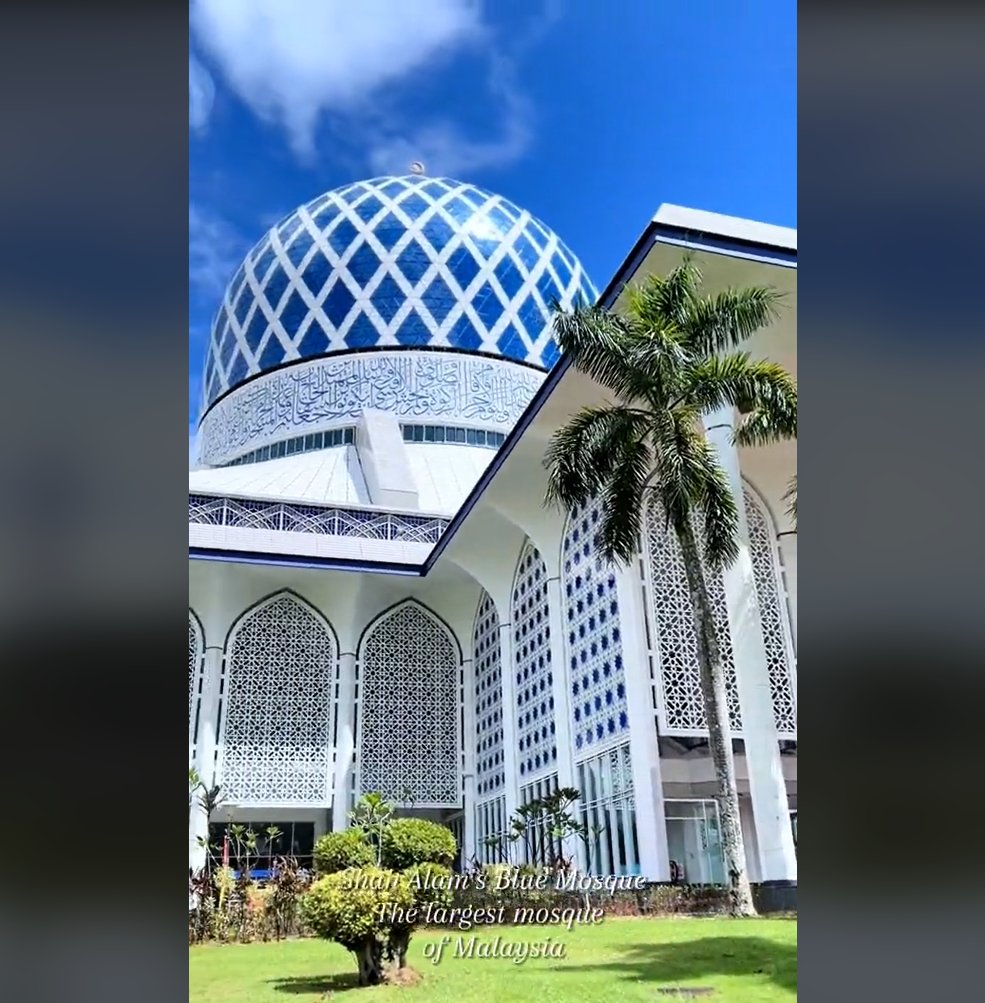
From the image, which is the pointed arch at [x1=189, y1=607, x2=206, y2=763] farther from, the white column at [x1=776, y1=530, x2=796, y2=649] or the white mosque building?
the white column at [x1=776, y1=530, x2=796, y2=649]

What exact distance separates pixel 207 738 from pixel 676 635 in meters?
9.18

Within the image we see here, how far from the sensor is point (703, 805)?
12531mm

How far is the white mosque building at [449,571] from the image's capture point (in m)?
12.4

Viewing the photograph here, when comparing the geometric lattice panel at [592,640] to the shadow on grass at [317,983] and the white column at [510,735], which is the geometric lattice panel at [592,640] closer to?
the white column at [510,735]

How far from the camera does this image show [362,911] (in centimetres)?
723

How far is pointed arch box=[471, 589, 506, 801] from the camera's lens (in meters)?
18.2

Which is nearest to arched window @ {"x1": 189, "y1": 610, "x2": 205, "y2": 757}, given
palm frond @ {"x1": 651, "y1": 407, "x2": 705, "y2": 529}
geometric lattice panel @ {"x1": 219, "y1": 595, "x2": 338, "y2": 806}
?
geometric lattice panel @ {"x1": 219, "y1": 595, "x2": 338, "y2": 806}

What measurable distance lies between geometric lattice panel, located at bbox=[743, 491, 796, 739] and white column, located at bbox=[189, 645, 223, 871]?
968 cm

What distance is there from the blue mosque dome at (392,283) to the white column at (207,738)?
1082 centimetres

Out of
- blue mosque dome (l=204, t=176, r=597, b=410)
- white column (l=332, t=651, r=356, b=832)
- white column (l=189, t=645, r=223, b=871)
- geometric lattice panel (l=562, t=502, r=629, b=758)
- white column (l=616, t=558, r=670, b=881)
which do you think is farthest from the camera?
blue mosque dome (l=204, t=176, r=597, b=410)

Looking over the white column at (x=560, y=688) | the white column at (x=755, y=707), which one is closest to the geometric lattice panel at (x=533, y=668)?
the white column at (x=560, y=688)
